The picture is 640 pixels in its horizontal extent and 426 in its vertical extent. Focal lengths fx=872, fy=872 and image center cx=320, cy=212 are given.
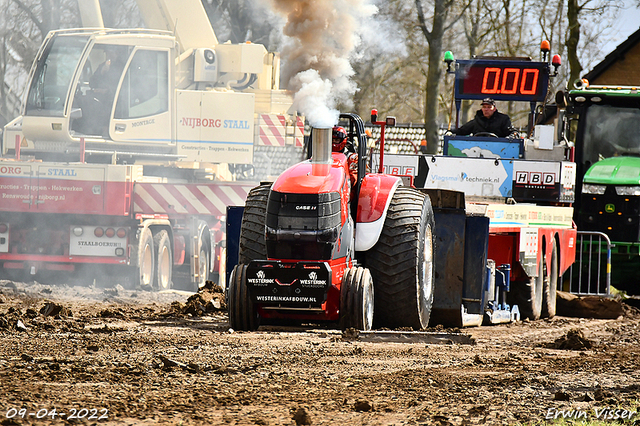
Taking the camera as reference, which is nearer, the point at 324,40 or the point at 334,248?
the point at 334,248

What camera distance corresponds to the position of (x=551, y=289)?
11.8 meters

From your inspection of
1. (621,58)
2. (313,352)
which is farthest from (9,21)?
(621,58)

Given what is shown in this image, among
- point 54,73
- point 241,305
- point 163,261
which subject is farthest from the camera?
point 54,73

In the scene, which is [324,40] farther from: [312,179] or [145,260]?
[145,260]

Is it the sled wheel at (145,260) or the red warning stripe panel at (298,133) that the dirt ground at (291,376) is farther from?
the red warning stripe panel at (298,133)

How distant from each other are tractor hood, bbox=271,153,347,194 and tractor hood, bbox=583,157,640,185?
25.0 feet

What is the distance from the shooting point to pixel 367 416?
14.6 ft

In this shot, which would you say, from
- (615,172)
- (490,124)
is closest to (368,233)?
(490,124)

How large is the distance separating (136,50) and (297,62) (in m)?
5.60

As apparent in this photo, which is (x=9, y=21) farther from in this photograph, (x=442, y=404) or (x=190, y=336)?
(x=442, y=404)

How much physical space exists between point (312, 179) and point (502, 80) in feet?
24.1

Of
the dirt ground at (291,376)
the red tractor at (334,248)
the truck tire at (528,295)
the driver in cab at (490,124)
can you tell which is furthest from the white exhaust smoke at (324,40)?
the driver in cab at (490,124)

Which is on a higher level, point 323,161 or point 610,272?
point 323,161

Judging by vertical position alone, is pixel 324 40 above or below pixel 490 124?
above
